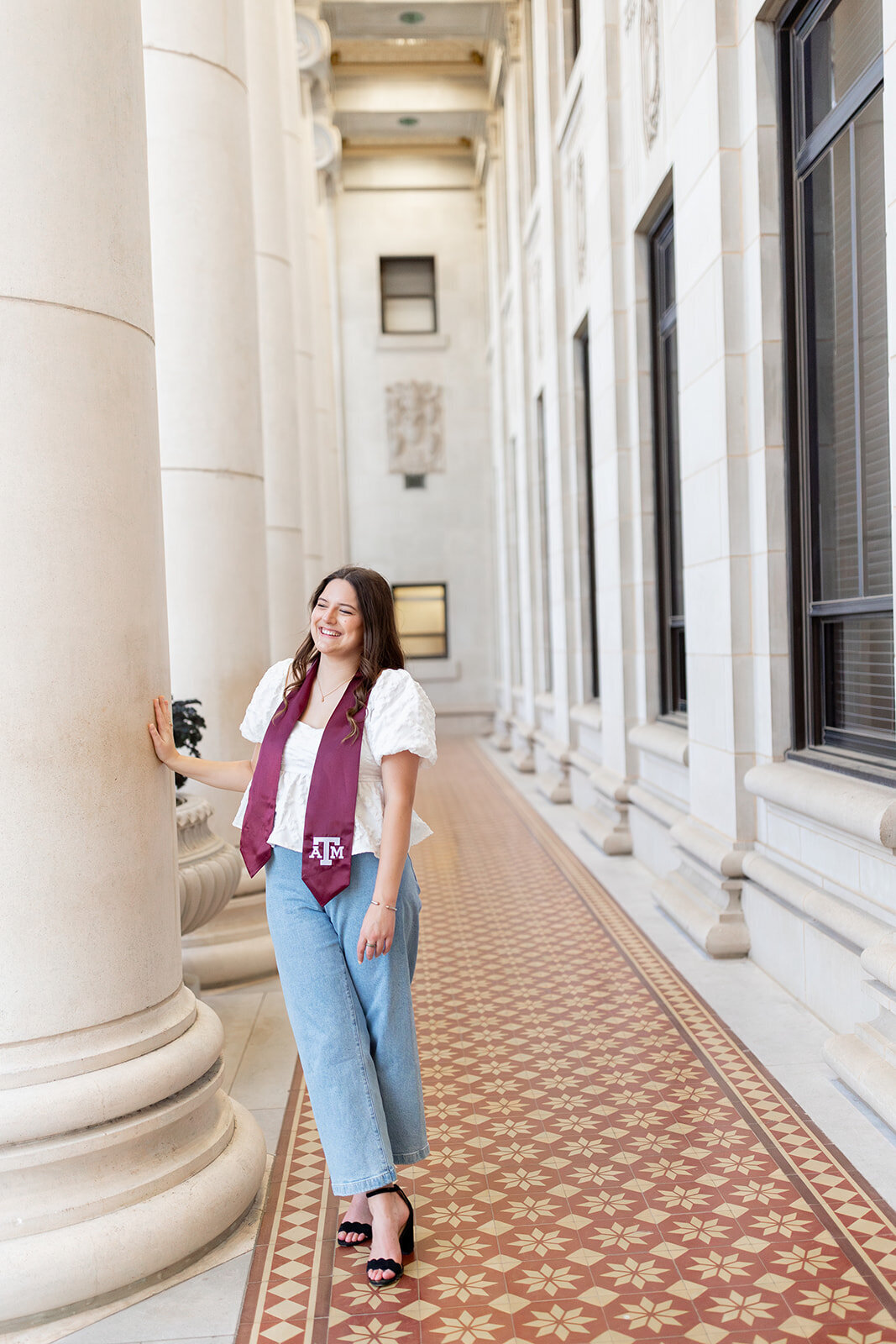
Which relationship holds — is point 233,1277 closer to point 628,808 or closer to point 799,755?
point 799,755

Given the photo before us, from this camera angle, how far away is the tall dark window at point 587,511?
10.9 metres

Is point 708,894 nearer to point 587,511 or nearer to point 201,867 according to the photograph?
point 201,867

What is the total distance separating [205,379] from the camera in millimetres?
5789

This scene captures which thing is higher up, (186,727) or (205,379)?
(205,379)

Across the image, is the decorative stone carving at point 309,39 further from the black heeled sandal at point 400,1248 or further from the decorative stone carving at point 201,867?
the black heeled sandal at point 400,1248

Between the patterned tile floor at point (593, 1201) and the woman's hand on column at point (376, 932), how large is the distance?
85 cm

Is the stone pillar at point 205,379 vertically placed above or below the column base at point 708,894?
above

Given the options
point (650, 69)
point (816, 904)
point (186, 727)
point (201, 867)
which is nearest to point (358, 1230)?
point (201, 867)

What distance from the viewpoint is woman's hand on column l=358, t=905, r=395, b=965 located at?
2.77 m

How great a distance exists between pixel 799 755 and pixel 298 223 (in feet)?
29.8

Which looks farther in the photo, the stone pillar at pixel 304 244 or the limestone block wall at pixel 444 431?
the limestone block wall at pixel 444 431

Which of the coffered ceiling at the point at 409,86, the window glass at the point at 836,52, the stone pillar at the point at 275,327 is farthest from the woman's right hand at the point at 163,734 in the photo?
the coffered ceiling at the point at 409,86

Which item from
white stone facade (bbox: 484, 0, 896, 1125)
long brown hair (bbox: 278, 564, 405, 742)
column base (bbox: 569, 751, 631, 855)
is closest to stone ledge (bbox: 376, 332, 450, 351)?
white stone facade (bbox: 484, 0, 896, 1125)

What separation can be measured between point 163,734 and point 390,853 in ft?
2.32
